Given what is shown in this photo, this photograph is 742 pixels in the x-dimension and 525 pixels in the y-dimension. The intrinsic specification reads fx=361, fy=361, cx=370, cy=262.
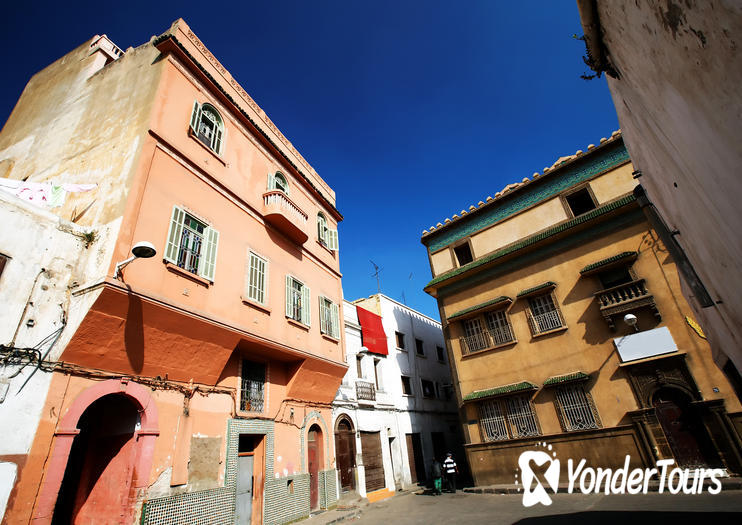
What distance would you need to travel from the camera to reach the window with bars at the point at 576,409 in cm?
1320

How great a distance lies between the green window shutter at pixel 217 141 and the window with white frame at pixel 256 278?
11.2 ft

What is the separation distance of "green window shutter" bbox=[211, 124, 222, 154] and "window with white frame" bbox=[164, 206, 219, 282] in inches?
115

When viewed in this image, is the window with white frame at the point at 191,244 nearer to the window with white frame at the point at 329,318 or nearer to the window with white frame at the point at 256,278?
the window with white frame at the point at 256,278

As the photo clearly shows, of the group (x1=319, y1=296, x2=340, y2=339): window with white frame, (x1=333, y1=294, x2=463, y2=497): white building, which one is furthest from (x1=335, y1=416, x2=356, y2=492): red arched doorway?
(x1=319, y1=296, x2=340, y2=339): window with white frame

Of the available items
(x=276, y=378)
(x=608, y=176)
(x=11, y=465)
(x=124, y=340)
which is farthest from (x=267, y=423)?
(x=608, y=176)

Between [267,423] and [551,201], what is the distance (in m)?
14.8

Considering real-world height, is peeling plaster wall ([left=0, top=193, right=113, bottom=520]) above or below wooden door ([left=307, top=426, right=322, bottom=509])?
above

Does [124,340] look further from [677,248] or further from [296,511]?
[677,248]

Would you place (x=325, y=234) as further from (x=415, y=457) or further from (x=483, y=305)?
(x=415, y=457)

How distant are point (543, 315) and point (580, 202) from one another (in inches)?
213

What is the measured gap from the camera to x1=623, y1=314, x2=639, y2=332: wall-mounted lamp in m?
12.6

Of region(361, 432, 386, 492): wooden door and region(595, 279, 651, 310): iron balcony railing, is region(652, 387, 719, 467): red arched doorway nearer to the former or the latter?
region(595, 279, 651, 310): iron balcony railing

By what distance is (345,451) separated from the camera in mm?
15695

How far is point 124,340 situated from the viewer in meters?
7.39
